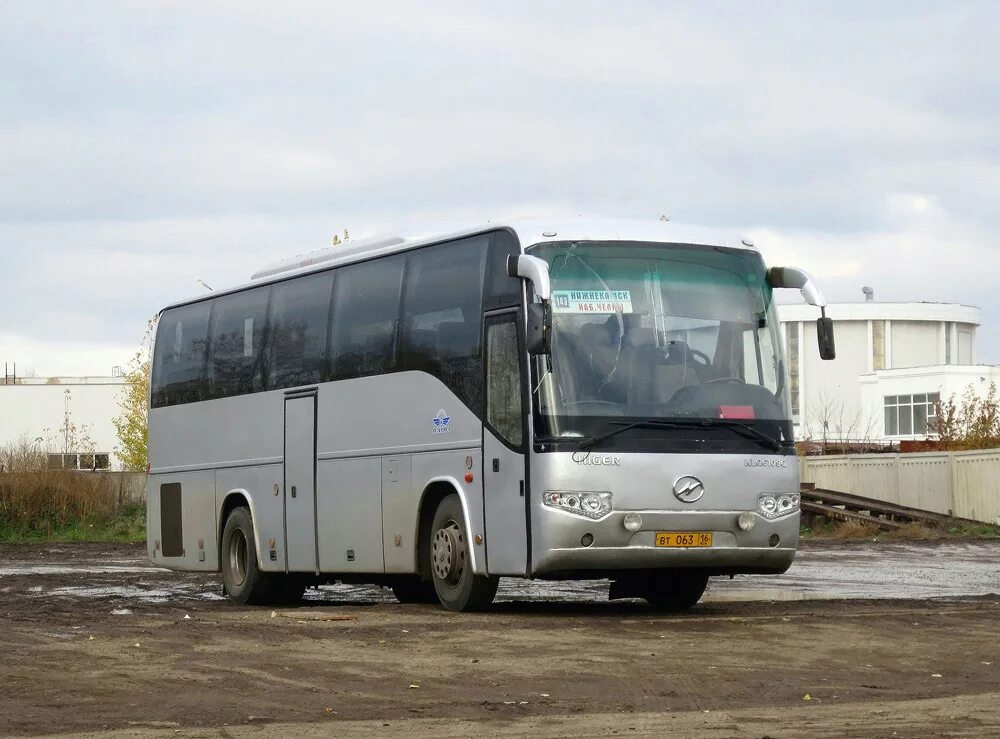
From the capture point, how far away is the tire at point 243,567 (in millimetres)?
20750

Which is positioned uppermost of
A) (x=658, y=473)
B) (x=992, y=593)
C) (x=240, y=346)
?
(x=240, y=346)

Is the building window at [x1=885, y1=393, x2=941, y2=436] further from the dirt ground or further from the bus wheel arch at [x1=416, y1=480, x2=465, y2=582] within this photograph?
the dirt ground

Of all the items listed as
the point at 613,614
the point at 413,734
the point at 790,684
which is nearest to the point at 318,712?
the point at 413,734

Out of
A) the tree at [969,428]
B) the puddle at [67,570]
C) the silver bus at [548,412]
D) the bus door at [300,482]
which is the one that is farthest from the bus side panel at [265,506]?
the tree at [969,428]

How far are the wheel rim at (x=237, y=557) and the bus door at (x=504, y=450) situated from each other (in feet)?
18.5

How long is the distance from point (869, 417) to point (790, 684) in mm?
102237

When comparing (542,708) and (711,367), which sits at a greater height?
(711,367)

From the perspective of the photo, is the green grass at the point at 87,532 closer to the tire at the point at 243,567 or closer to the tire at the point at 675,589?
the tire at the point at 243,567

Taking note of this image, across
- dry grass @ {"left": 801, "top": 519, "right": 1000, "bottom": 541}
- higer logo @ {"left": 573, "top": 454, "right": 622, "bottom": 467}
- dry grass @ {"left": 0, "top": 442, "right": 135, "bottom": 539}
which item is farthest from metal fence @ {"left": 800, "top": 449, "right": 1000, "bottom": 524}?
higer logo @ {"left": 573, "top": 454, "right": 622, "bottom": 467}

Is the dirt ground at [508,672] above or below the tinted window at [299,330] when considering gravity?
below

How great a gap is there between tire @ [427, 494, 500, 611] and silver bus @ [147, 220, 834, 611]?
0.07 ft

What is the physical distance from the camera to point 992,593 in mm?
19906

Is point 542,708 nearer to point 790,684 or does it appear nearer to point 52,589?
point 790,684

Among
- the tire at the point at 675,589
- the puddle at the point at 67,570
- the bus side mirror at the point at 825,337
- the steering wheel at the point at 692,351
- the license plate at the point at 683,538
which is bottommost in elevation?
the puddle at the point at 67,570
